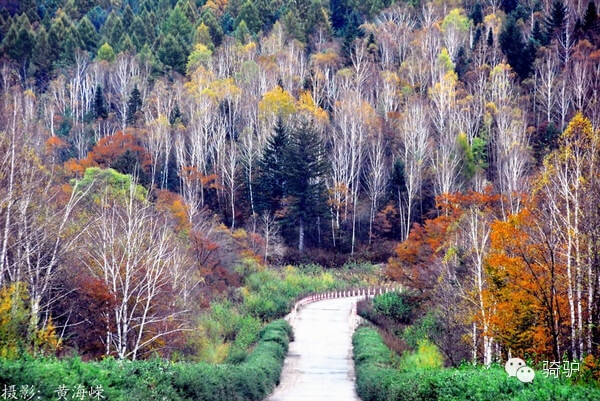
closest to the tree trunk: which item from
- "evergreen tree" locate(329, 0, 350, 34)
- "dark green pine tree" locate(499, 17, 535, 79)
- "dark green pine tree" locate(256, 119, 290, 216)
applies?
"dark green pine tree" locate(256, 119, 290, 216)

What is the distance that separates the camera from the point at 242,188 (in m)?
58.4

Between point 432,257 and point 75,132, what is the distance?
4408 centimetres

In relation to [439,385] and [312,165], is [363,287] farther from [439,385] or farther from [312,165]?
[439,385]

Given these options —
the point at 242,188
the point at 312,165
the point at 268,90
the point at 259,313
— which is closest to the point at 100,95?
the point at 268,90

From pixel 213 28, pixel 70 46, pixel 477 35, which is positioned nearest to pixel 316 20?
pixel 213 28

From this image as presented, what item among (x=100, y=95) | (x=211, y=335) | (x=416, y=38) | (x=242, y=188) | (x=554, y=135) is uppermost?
(x=416, y=38)

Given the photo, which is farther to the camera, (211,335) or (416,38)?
(416,38)

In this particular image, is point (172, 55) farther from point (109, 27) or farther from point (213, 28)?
point (109, 27)

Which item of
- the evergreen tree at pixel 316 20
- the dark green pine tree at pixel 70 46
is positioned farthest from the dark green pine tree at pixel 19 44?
the evergreen tree at pixel 316 20

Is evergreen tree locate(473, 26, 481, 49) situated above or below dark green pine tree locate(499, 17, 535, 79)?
above

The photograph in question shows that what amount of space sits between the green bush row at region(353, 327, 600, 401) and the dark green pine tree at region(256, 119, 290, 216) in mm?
35888

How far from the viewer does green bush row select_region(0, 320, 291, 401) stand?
811 centimetres

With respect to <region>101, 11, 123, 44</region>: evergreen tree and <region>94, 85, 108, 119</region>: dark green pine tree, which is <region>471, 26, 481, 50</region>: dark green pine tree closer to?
<region>94, 85, 108, 119</region>: dark green pine tree

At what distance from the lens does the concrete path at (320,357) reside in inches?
818
